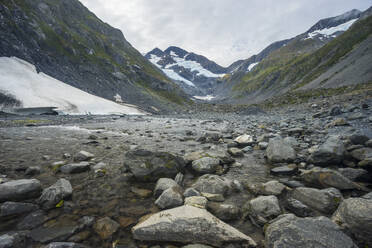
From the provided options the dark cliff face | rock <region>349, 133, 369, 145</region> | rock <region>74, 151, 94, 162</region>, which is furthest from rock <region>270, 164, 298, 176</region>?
the dark cliff face

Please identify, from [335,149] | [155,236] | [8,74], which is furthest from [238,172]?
[8,74]

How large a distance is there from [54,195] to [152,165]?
198cm

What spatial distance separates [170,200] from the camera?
293 cm

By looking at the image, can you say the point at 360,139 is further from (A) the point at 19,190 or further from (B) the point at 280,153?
(A) the point at 19,190

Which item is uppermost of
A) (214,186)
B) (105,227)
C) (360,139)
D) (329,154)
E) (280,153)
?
(360,139)

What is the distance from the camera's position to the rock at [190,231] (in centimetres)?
207

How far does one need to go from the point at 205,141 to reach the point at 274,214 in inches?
232

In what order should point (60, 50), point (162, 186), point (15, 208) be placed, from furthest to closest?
point (60, 50) → point (162, 186) → point (15, 208)

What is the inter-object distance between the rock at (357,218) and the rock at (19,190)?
16.3ft

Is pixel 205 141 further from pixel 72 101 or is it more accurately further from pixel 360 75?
pixel 360 75

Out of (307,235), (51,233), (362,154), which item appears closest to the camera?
(307,235)

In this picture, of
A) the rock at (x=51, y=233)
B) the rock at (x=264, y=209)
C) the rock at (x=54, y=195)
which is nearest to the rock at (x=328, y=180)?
the rock at (x=264, y=209)

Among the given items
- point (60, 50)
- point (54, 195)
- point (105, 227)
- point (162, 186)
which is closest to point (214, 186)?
point (162, 186)

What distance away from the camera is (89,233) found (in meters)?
2.34
